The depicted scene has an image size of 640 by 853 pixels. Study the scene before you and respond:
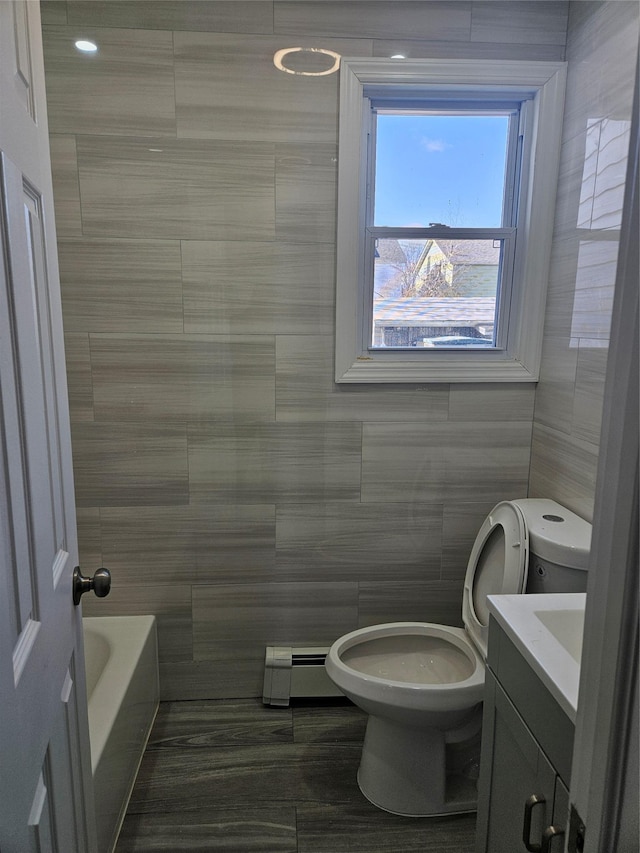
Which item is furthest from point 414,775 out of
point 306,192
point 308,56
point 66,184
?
point 308,56

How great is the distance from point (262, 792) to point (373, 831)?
368 mm

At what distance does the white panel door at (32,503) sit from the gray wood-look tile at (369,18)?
3.84 feet

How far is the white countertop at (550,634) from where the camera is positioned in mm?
971

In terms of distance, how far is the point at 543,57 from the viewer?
6.38 ft

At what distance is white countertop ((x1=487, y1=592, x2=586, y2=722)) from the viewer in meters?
0.97

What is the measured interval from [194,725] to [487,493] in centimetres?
142

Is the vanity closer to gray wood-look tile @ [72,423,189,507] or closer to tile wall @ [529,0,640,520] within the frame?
tile wall @ [529,0,640,520]

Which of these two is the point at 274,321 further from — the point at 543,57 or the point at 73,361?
the point at 543,57

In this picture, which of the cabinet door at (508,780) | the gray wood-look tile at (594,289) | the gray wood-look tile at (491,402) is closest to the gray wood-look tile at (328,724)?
the cabinet door at (508,780)

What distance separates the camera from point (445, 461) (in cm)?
219

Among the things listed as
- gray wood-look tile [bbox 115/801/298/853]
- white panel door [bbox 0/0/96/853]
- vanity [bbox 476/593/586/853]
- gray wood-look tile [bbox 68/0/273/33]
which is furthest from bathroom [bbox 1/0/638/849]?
white panel door [bbox 0/0/96/853]

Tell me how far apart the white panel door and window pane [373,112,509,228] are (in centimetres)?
133

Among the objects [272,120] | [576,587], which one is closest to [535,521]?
[576,587]

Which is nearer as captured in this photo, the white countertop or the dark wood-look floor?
the white countertop
